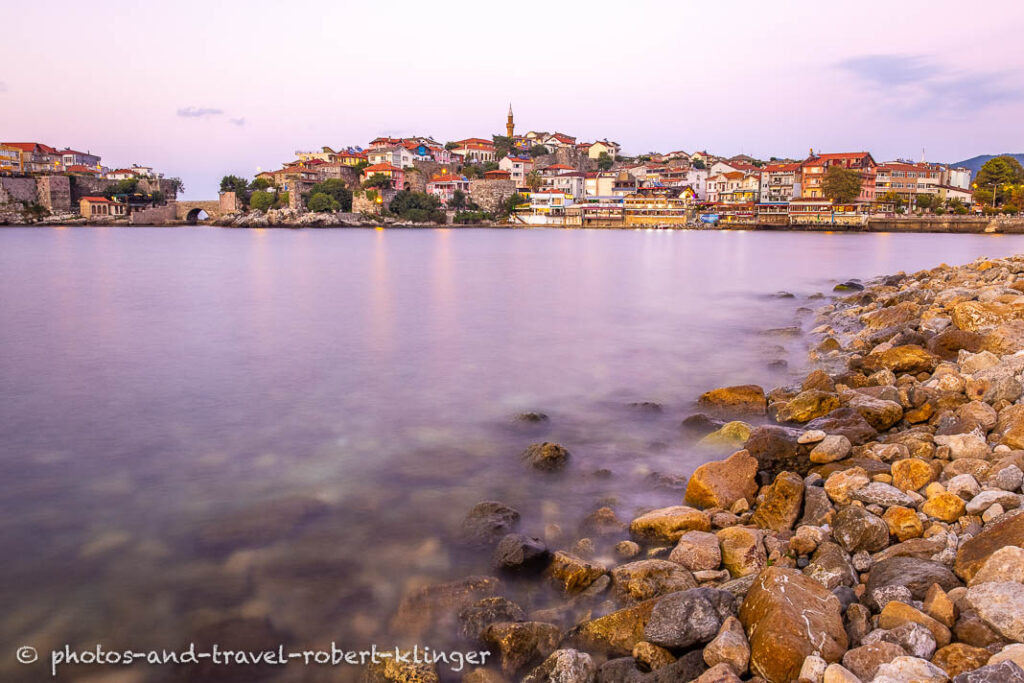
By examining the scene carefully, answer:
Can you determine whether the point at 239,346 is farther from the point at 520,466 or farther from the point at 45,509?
the point at 520,466

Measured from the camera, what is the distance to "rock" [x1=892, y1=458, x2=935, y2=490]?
4297mm

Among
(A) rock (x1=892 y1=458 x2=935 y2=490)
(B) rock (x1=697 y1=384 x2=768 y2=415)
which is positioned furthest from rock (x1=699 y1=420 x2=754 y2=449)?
(A) rock (x1=892 y1=458 x2=935 y2=490)

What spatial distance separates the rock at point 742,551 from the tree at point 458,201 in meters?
82.0

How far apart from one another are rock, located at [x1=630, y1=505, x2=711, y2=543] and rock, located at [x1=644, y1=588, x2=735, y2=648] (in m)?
1.13

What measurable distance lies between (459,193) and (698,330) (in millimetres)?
72623

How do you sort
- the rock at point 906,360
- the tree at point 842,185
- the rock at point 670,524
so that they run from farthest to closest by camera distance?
1. the tree at point 842,185
2. the rock at point 906,360
3. the rock at point 670,524

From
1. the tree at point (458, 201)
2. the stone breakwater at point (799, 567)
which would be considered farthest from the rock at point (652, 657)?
the tree at point (458, 201)

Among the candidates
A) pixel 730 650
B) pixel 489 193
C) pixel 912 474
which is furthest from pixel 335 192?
pixel 730 650

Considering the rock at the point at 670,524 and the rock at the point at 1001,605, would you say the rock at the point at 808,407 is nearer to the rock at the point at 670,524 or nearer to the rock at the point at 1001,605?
the rock at the point at 670,524

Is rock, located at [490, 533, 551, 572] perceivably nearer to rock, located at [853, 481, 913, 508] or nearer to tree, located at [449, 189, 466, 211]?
rock, located at [853, 481, 913, 508]

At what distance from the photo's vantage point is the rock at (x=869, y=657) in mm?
2643

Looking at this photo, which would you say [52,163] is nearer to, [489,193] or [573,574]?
[489,193]

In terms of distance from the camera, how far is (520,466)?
6.16m

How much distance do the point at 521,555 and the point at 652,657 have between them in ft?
4.32
